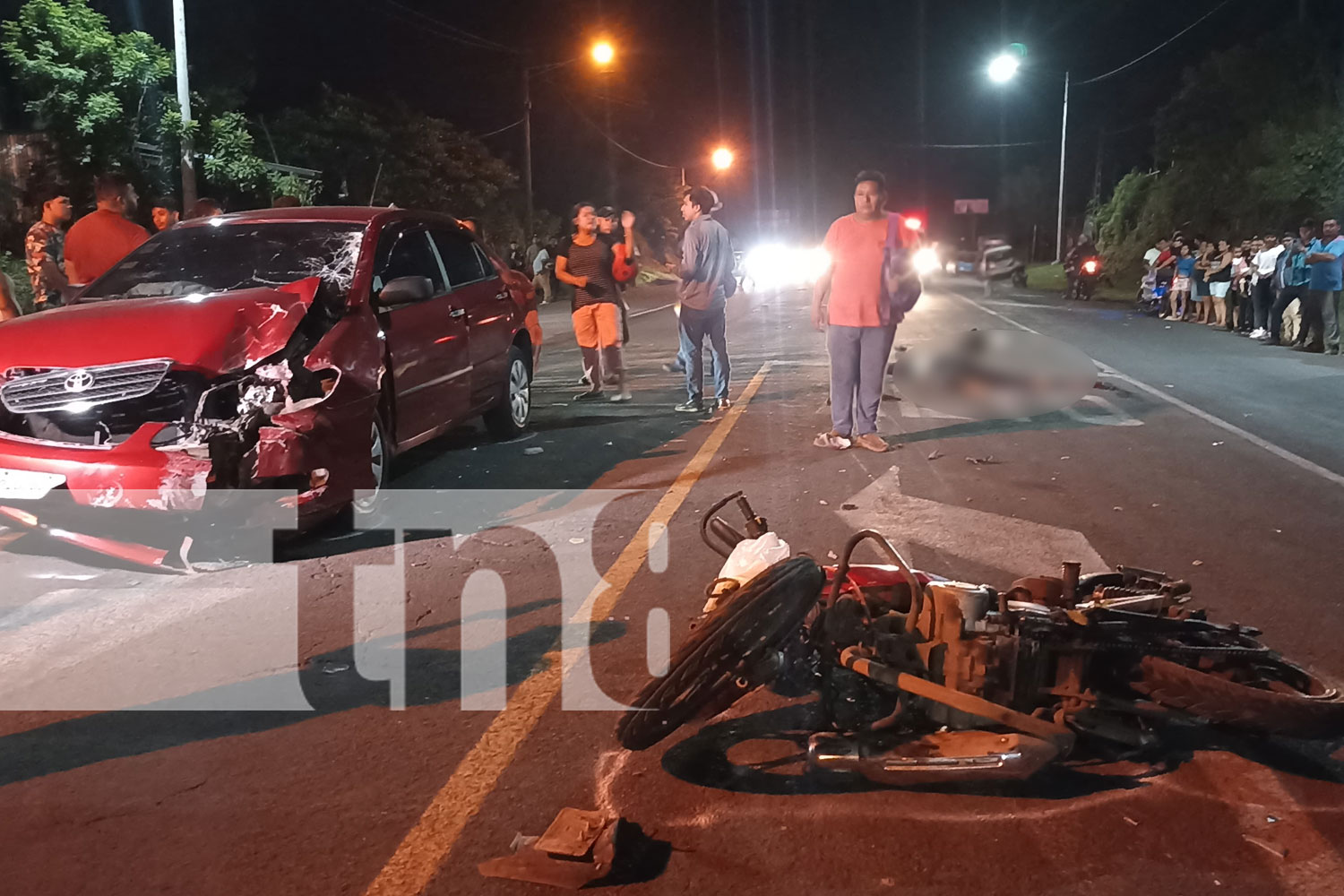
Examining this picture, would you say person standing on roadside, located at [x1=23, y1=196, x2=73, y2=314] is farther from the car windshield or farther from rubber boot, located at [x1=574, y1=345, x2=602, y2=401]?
rubber boot, located at [x1=574, y1=345, x2=602, y2=401]

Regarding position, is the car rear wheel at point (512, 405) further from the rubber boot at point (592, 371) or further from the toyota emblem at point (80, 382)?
the toyota emblem at point (80, 382)

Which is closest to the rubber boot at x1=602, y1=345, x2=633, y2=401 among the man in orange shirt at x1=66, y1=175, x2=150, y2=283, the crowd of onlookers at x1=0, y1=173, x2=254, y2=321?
the crowd of onlookers at x1=0, y1=173, x2=254, y2=321

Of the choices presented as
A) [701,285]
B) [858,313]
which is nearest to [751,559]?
[858,313]

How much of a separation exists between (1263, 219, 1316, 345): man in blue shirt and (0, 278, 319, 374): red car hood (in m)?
14.3

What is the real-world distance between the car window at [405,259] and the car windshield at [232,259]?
188 mm

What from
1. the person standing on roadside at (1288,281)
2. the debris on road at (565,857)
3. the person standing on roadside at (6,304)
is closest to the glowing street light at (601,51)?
the person standing on roadside at (1288,281)

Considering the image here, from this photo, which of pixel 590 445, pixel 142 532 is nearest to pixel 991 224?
pixel 590 445

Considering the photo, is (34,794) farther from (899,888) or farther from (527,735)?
(899,888)

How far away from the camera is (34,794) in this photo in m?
3.40

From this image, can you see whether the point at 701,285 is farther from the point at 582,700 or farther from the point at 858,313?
the point at 582,700

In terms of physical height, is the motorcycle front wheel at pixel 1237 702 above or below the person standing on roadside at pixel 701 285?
below

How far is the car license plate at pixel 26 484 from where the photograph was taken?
5.22 metres

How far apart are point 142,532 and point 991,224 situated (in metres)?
45.8

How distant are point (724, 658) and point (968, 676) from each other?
0.72m
